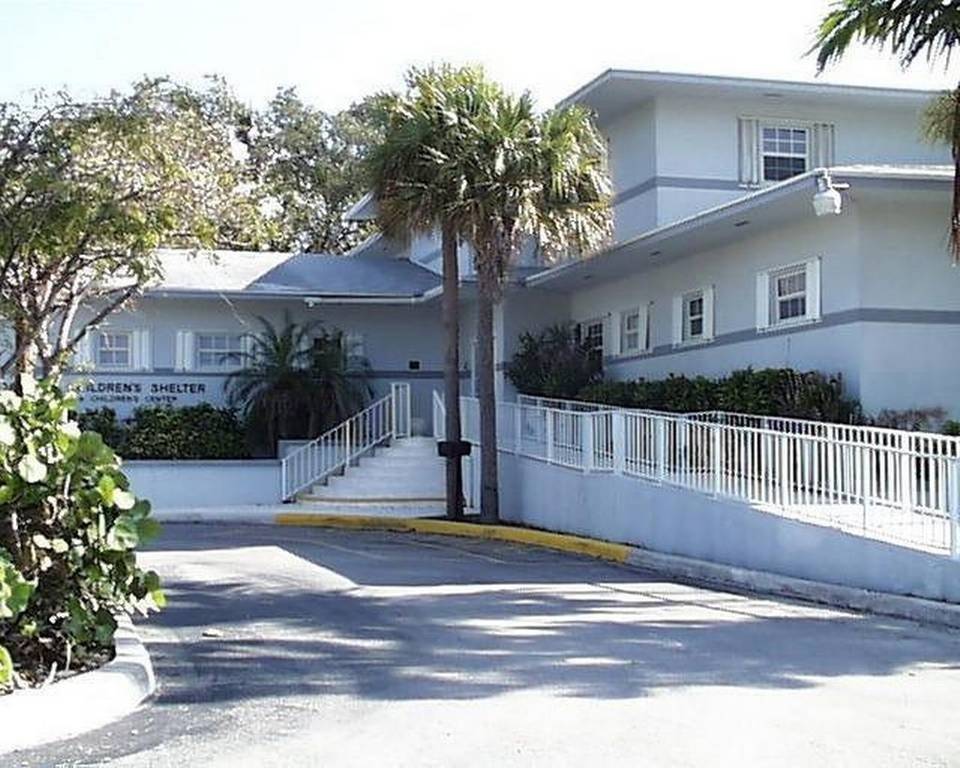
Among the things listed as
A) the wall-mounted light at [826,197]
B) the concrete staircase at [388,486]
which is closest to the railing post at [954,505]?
the wall-mounted light at [826,197]

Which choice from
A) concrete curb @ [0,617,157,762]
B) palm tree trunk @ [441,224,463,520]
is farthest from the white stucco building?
concrete curb @ [0,617,157,762]

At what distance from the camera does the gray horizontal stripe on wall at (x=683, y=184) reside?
23.0 m

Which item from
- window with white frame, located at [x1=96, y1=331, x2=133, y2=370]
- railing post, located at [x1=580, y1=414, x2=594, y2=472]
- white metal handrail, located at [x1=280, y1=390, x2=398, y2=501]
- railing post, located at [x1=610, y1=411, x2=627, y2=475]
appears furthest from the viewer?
window with white frame, located at [x1=96, y1=331, x2=133, y2=370]

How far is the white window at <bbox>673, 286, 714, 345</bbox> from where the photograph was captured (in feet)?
71.4

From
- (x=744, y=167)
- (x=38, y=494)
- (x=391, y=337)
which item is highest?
(x=744, y=167)

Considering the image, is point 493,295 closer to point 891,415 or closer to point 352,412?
point 891,415

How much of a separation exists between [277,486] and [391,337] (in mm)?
5137

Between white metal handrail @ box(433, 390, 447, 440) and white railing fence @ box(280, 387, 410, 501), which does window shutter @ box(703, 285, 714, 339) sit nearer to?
white metal handrail @ box(433, 390, 447, 440)

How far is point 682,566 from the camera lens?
51.2 feet

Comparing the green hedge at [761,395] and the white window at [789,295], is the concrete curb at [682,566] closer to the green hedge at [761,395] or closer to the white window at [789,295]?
the green hedge at [761,395]

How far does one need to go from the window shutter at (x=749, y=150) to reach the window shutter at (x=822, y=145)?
101 cm

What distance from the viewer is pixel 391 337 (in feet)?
99.1

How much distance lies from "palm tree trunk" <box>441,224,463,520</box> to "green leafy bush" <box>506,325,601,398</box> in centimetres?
283

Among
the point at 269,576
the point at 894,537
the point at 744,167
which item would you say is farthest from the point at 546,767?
the point at 744,167
